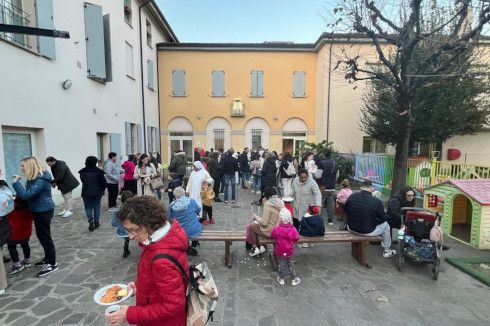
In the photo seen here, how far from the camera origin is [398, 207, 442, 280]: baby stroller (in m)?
4.54

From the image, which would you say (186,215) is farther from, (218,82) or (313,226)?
(218,82)

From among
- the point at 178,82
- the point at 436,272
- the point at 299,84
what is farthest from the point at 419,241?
the point at 178,82

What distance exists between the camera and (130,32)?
1388cm

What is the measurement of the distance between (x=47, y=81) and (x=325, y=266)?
8640 mm

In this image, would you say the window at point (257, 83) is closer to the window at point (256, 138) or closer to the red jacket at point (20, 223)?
the window at point (256, 138)

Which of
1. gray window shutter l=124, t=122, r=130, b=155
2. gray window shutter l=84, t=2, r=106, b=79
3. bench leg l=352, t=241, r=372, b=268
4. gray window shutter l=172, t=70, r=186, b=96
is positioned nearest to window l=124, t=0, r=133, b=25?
gray window shutter l=84, t=2, r=106, b=79

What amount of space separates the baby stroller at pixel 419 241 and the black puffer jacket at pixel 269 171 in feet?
13.5

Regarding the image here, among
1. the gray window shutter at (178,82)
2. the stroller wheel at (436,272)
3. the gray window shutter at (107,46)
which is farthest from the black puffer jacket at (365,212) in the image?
the gray window shutter at (178,82)

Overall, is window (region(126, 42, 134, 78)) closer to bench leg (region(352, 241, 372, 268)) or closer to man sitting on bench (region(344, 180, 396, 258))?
man sitting on bench (region(344, 180, 396, 258))

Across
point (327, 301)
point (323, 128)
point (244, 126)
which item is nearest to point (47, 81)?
point (327, 301)

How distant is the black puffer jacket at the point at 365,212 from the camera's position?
16.1 feet

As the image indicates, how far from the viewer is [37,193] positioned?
13.7 ft

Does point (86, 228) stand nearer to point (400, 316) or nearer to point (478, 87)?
point (400, 316)

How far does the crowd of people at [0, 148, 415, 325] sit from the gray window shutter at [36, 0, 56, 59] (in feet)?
11.1
